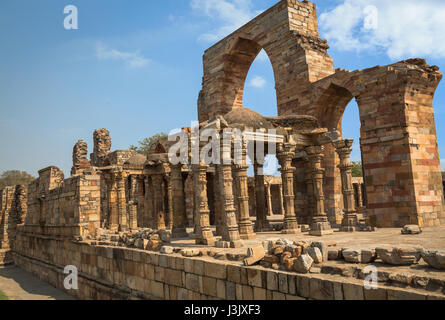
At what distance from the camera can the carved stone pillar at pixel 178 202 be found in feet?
36.7

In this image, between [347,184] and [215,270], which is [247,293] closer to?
[215,270]

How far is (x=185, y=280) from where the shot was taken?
21.5 ft

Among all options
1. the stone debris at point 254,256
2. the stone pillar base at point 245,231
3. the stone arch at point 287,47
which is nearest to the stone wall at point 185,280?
the stone debris at point 254,256

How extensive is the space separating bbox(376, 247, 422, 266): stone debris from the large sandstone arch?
6.98 meters

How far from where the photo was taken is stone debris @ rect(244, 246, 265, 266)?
17.6ft

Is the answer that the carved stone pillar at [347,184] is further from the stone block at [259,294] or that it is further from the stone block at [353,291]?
the stone block at [353,291]

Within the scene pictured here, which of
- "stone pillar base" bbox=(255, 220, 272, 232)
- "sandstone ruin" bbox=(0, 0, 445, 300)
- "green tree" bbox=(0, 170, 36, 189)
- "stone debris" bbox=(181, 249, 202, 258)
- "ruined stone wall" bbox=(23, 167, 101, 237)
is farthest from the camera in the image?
"green tree" bbox=(0, 170, 36, 189)

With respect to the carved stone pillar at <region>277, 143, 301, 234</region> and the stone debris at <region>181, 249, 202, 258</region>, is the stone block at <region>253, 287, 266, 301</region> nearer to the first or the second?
the stone debris at <region>181, 249, 202, 258</region>

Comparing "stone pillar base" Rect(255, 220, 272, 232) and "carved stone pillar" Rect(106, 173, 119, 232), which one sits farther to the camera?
"carved stone pillar" Rect(106, 173, 119, 232)

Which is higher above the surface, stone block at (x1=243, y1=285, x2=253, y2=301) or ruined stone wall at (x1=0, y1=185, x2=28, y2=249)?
ruined stone wall at (x1=0, y1=185, x2=28, y2=249)

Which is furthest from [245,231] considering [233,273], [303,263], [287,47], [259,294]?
[287,47]

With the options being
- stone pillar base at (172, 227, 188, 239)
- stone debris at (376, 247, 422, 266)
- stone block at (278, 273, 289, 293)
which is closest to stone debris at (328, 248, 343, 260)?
stone debris at (376, 247, 422, 266)

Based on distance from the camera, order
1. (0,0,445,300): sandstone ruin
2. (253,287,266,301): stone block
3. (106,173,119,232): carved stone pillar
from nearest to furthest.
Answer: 1. (253,287,266,301): stone block
2. (0,0,445,300): sandstone ruin
3. (106,173,119,232): carved stone pillar
